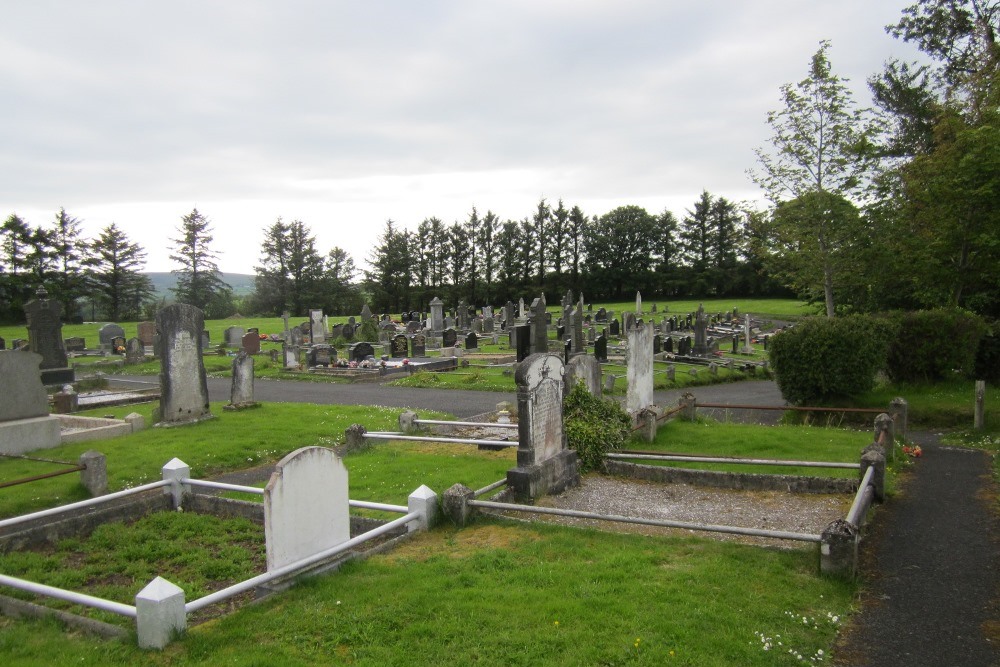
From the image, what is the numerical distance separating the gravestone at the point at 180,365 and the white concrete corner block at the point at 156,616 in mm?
10259

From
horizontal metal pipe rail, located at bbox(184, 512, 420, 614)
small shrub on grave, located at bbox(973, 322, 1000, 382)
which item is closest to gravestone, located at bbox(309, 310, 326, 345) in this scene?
small shrub on grave, located at bbox(973, 322, 1000, 382)

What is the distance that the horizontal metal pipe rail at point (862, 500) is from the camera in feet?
22.0

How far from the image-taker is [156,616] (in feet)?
15.5

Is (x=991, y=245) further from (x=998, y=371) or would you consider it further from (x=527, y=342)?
(x=527, y=342)

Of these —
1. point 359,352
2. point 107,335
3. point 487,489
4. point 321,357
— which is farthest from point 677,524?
point 107,335

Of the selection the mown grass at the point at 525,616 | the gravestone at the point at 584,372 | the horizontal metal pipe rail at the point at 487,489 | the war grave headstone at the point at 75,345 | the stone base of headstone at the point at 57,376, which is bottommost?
the mown grass at the point at 525,616

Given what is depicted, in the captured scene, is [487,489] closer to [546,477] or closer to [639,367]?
[546,477]

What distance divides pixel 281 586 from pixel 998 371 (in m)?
19.1

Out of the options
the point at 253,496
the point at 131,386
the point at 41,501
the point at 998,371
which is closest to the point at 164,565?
the point at 253,496

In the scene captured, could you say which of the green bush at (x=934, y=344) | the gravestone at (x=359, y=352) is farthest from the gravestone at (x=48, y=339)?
the green bush at (x=934, y=344)

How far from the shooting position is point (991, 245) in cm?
1645

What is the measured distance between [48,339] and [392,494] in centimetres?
1746

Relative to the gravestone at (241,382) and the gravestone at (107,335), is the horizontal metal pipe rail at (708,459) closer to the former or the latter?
the gravestone at (241,382)

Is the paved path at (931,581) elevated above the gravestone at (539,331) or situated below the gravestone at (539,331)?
below
